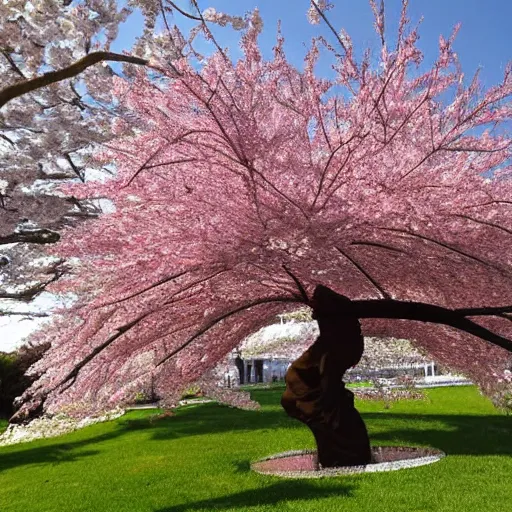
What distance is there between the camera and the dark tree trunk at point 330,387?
803cm

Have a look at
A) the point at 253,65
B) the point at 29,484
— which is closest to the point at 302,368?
the point at 253,65

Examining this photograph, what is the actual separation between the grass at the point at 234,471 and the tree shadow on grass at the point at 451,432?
0.08 feet

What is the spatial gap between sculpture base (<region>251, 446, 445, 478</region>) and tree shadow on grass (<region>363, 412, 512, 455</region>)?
1.92 feet

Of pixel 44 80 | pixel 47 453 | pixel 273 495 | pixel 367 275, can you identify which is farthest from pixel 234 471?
pixel 47 453

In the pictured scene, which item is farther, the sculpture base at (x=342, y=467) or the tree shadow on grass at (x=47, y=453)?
the tree shadow on grass at (x=47, y=453)

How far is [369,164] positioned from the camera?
6117mm

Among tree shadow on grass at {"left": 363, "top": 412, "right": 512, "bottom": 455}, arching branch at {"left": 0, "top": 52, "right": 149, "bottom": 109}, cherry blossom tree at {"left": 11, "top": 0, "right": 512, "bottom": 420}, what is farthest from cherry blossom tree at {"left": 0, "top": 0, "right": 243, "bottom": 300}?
tree shadow on grass at {"left": 363, "top": 412, "right": 512, "bottom": 455}

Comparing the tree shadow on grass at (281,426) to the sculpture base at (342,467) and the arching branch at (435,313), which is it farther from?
the arching branch at (435,313)

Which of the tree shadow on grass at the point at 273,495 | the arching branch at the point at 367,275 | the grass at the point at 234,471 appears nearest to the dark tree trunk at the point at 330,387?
the arching branch at the point at 367,275

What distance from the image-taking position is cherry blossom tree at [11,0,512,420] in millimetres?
5488

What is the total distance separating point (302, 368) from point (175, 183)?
11.1 ft

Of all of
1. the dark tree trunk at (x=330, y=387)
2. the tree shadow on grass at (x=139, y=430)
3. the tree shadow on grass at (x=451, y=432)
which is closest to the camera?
the dark tree trunk at (x=330, y=387)

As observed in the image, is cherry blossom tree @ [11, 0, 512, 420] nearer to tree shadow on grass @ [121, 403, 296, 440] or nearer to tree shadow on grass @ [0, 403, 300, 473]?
tree shadow on grass @ [0, 403, 300, 473]

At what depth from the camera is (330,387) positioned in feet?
27.1
